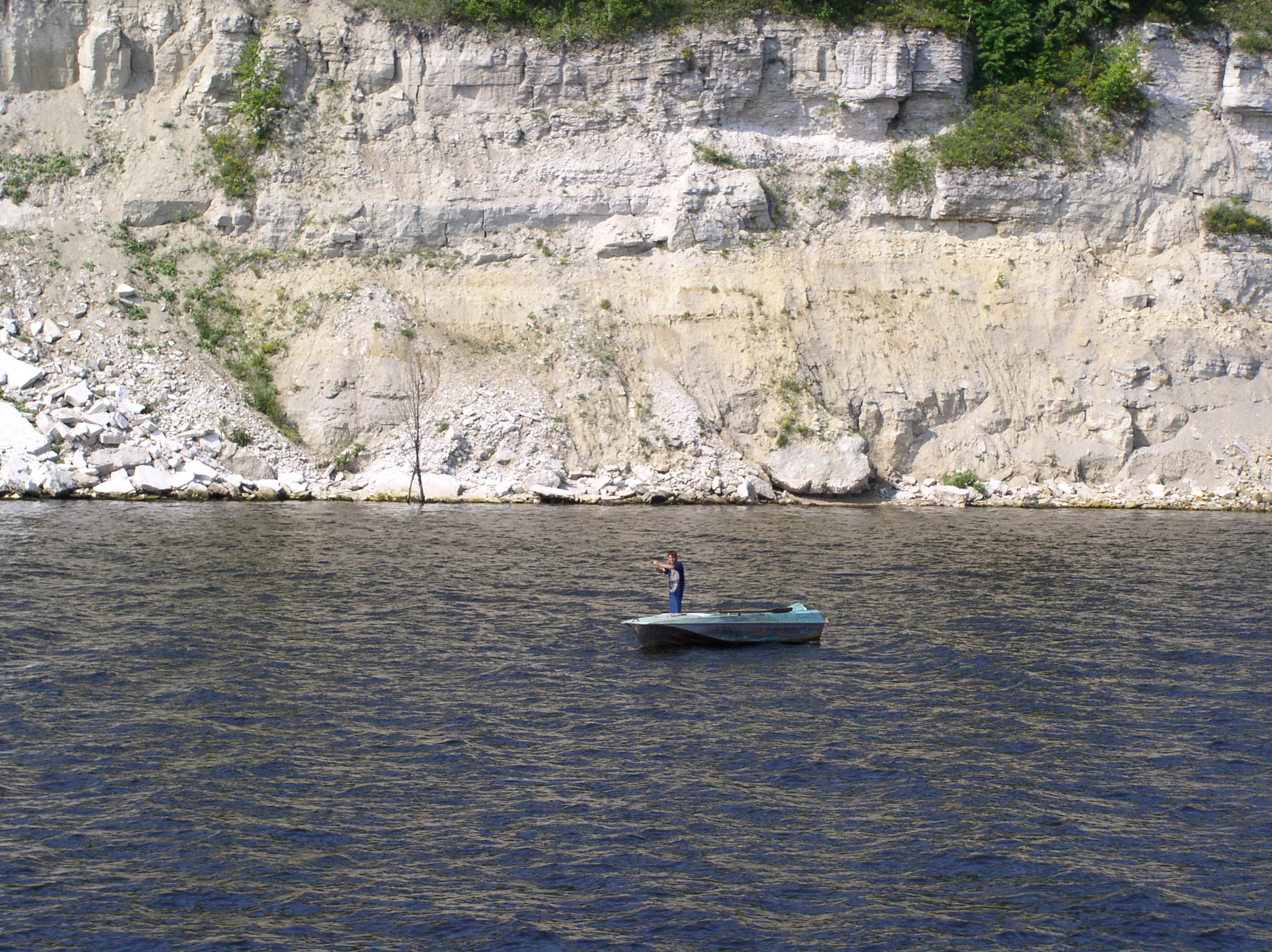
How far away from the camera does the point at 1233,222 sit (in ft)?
151

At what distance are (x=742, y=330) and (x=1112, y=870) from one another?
105 feet

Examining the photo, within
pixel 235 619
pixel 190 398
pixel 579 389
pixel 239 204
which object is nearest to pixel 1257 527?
pixel 579 389

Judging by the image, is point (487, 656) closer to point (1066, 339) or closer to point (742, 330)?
point (742, 330)

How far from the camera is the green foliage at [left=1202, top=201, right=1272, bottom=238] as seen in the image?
45938 mm

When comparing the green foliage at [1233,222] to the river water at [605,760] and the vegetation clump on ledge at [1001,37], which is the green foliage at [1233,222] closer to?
the vegetation clump on ledge at [1001,37]

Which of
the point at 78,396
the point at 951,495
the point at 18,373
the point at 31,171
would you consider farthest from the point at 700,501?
the point at 31,171

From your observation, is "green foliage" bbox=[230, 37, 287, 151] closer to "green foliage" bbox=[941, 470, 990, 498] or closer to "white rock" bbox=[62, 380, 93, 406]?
"white rock" bbox=[62, 380, 93, 406]

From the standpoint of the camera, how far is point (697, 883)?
38.5ft

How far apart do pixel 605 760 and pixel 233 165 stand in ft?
120

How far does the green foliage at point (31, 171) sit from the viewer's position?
43.0 m

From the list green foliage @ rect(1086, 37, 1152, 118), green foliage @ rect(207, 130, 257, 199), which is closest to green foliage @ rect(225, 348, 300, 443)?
green foliage @ rect(207, 130, 257, 199)

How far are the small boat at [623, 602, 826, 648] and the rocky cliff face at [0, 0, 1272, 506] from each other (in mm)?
17750

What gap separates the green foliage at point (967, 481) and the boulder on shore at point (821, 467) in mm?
3478

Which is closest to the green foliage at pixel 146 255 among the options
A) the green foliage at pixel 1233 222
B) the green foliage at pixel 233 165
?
the green foliage at pixel 233 165
